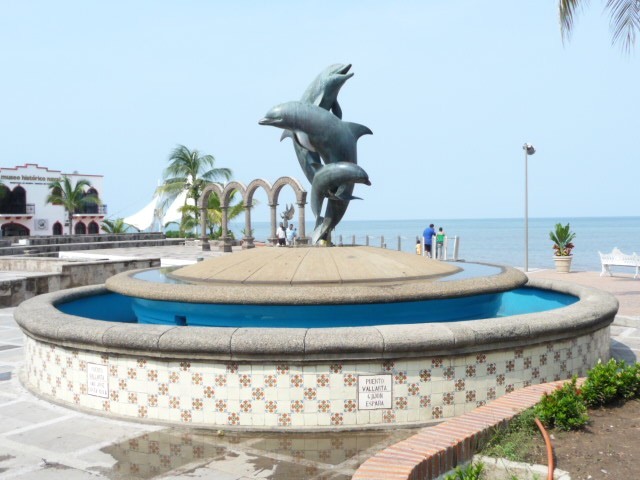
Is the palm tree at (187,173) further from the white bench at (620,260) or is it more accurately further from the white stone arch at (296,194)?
the white bench at (620,260)

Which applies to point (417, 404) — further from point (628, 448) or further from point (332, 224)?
point (332, 224)

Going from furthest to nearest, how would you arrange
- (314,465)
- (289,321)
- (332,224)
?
(332,224)
(289,321)
(314,465)

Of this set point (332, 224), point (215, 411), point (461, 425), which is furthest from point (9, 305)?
point (461, 425)

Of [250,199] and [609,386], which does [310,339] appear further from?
[250,199]

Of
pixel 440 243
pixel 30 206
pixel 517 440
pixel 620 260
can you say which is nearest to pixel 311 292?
pixel 517 440

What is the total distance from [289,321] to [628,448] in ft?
12.6

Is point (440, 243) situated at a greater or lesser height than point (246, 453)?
greater

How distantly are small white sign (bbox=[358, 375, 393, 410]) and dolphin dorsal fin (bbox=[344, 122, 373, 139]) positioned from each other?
5.09m

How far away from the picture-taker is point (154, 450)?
18.0 ft

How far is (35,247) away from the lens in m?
33.4

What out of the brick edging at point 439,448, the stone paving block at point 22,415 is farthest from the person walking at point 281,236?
the brick edging at point 439,448

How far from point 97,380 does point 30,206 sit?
62.5 meters

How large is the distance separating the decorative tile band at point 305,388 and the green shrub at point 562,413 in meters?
1.24

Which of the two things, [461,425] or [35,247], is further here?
[35,247]
